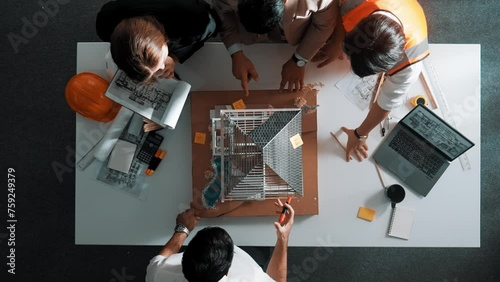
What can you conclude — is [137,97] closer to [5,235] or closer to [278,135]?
[278,135]

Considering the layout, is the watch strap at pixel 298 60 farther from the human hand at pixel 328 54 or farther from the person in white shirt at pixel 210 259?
the person in white shirt at pixel 210 259

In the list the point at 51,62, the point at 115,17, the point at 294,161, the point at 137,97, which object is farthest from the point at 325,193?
the point at 51,62

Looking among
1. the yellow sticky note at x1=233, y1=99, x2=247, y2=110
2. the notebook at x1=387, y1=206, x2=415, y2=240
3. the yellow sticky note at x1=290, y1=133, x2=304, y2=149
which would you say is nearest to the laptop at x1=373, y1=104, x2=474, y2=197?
the notebook at x1=387, y1=206, x2=415, y2=240

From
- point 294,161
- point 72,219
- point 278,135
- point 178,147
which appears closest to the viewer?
point 278,135

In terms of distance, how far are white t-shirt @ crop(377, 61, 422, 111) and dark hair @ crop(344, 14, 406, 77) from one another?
150mm

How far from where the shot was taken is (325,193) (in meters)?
1.81

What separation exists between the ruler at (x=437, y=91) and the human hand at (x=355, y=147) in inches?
14.8

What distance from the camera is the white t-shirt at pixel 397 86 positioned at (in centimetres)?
150

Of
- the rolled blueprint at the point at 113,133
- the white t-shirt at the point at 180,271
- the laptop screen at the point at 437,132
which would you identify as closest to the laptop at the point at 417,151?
the laptop screen at the point at 437,132

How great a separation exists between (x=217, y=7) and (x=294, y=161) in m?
0.70

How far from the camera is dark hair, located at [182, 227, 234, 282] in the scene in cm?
134

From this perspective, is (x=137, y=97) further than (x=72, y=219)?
No

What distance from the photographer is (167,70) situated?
1.61m

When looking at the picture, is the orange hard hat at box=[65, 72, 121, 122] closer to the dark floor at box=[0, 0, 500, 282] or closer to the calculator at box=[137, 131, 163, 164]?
the calculator at box=[137, 131, 163, 164]
